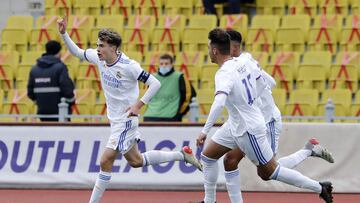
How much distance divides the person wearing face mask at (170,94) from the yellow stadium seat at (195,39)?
11.4 ft

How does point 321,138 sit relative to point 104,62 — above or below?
below

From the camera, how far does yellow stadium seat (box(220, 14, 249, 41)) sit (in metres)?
18.4

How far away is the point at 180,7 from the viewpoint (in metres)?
19.5

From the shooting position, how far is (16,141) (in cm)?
1409

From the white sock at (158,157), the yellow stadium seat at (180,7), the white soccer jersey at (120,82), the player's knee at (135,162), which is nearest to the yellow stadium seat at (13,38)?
the yellow stadium seat at (180,7)

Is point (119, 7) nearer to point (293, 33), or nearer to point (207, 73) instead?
point (207, 73)

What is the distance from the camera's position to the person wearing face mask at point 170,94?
15008 millimetres

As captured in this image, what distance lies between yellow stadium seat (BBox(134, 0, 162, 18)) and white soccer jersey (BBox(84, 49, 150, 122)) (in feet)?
28.9

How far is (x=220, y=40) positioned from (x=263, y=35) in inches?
334

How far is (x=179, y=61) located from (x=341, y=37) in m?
2.86

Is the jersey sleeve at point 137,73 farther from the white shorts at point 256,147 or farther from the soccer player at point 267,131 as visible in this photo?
the white shorts at point 256,147

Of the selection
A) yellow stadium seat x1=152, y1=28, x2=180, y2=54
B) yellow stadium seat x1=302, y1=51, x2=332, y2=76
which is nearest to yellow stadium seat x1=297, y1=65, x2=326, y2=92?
yellow stadium seat x1=302, y1=51, x2=332, y2=76

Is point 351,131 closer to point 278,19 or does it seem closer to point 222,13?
point 278,19

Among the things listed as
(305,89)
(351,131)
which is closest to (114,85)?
(351,131)
